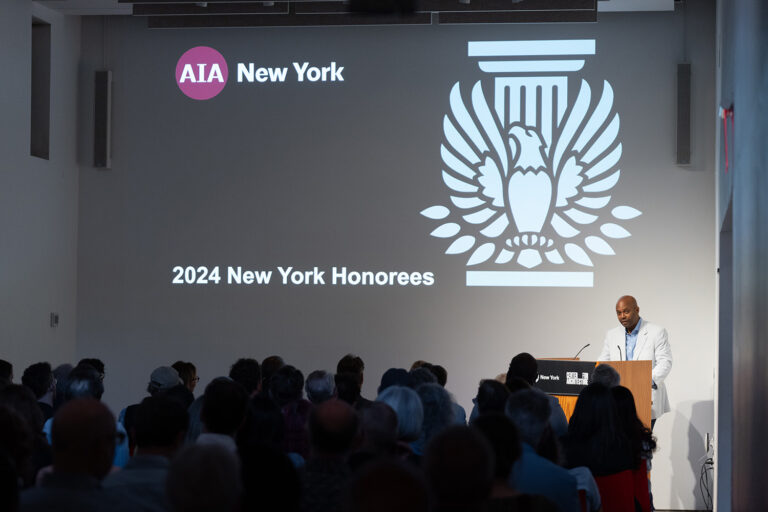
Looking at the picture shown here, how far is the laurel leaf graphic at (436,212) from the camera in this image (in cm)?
916

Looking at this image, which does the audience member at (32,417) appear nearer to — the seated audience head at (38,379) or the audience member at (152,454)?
the audience member at (152,454)

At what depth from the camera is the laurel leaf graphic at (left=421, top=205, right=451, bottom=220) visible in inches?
360

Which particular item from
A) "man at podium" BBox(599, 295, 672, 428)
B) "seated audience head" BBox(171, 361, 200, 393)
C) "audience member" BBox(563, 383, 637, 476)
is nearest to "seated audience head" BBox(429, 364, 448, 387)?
"seated audience head" BBox(171, 361, 200, 393)

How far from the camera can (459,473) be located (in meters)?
2.12

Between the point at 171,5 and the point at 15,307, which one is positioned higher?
the point at 171,5

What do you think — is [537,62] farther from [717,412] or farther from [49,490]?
[49,490]

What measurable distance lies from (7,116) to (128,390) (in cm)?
276

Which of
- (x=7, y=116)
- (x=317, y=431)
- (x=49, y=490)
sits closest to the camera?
(x=49, y=490)

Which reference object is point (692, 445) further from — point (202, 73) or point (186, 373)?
point (202, 73)

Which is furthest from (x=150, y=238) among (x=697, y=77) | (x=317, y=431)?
(x=317, y=431)

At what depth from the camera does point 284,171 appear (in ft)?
30.8

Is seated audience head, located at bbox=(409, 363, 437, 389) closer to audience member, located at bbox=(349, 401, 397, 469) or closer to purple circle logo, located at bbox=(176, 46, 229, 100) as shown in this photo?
audience member, located at bbox=(349, 401, 397, 469)

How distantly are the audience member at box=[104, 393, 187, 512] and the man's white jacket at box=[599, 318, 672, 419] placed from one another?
5.51m

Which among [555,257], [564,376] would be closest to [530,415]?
[564,376]
